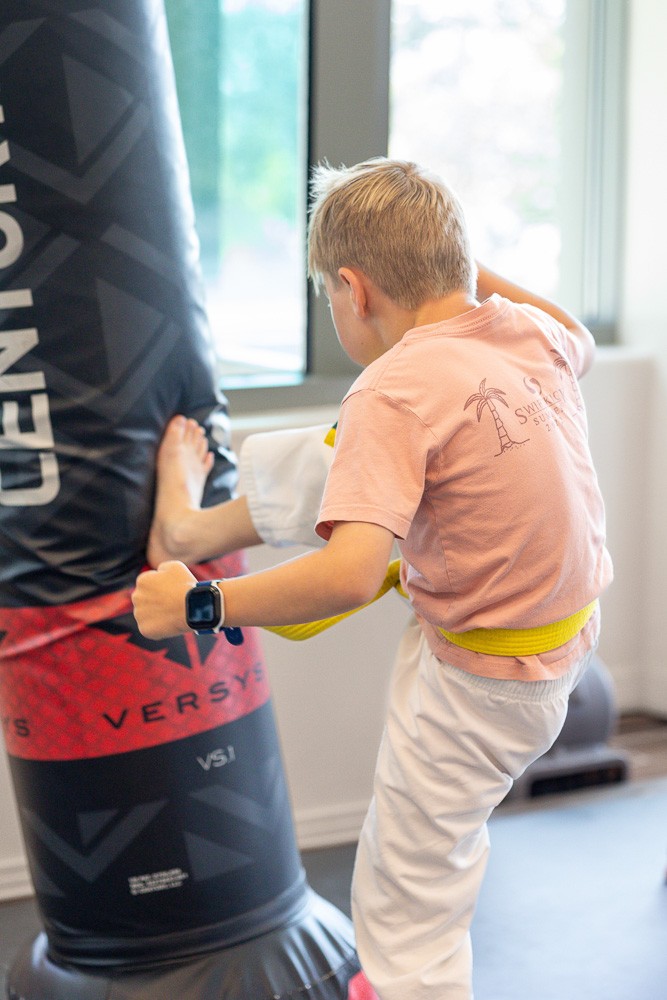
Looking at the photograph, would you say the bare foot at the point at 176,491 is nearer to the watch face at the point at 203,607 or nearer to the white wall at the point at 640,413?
the watch face at the point at 203,607

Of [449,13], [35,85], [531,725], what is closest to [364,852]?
[531,725]

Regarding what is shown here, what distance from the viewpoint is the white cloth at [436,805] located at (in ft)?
4.49

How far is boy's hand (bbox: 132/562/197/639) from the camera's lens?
1219mm

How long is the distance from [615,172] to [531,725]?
2.05 m

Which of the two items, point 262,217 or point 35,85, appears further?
point 262,217

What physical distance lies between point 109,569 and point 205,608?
0.38 meters

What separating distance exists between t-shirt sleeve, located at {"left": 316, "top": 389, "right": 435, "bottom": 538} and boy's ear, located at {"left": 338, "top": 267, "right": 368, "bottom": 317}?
0.43 ft

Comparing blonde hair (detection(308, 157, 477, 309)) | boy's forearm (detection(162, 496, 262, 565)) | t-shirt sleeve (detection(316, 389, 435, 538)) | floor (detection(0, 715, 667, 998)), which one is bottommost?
floor (detection(0, 715, 667, 998))

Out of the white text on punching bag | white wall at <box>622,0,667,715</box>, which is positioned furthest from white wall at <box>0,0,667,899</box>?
the white text on punching bag

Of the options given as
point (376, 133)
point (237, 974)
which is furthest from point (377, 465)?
point (376, 133)

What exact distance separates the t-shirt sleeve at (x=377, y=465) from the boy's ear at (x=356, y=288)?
0.13m

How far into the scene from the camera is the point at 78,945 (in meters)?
1.59

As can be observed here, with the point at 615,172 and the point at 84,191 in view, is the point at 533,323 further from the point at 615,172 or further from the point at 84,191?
the point at 615,172

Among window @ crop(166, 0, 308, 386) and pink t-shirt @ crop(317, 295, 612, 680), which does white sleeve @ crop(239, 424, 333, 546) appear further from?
window @ crop(166, 0, 308, 386)
